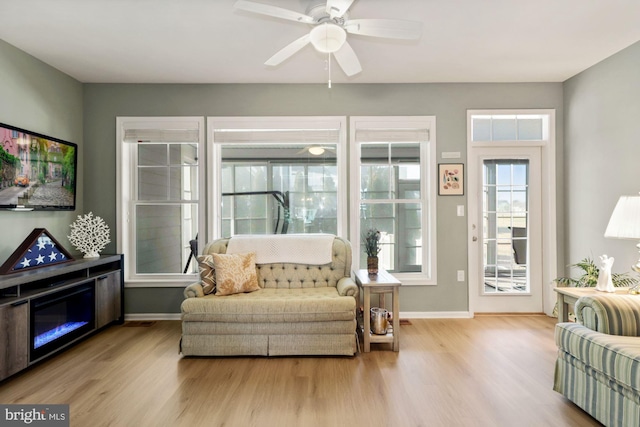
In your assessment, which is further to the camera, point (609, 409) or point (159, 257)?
point (159, 257)

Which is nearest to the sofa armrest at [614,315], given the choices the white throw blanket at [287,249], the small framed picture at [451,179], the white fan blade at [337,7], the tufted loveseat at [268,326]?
the tufted loveseat at [268,326]

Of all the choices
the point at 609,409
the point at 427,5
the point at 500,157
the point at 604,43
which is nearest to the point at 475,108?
the point at 500,157

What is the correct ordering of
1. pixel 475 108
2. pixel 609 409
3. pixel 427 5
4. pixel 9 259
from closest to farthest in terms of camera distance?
pixel 609 409 → pixel 427 5 → pixel 9 259 → pixel 475 108

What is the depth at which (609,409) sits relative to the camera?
195cm

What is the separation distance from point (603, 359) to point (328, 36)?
7.76 feet

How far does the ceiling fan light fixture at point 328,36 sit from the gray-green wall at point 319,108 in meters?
1.82

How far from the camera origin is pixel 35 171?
10.7 ft

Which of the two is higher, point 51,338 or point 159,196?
point 159,196

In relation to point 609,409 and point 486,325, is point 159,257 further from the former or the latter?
point 609,409

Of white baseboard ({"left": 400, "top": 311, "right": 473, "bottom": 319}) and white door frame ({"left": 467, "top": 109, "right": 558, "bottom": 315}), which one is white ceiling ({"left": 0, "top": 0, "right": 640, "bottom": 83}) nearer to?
white door frame ({"left": 467, "top": 109, "right": 558, "bottom": 315})

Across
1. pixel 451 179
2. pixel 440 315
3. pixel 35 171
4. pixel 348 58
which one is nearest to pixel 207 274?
pixel 35 171

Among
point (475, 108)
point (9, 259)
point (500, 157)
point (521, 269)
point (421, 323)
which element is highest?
point (475, 108)

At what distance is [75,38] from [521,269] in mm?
4970

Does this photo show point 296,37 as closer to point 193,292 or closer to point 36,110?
point 193,292
